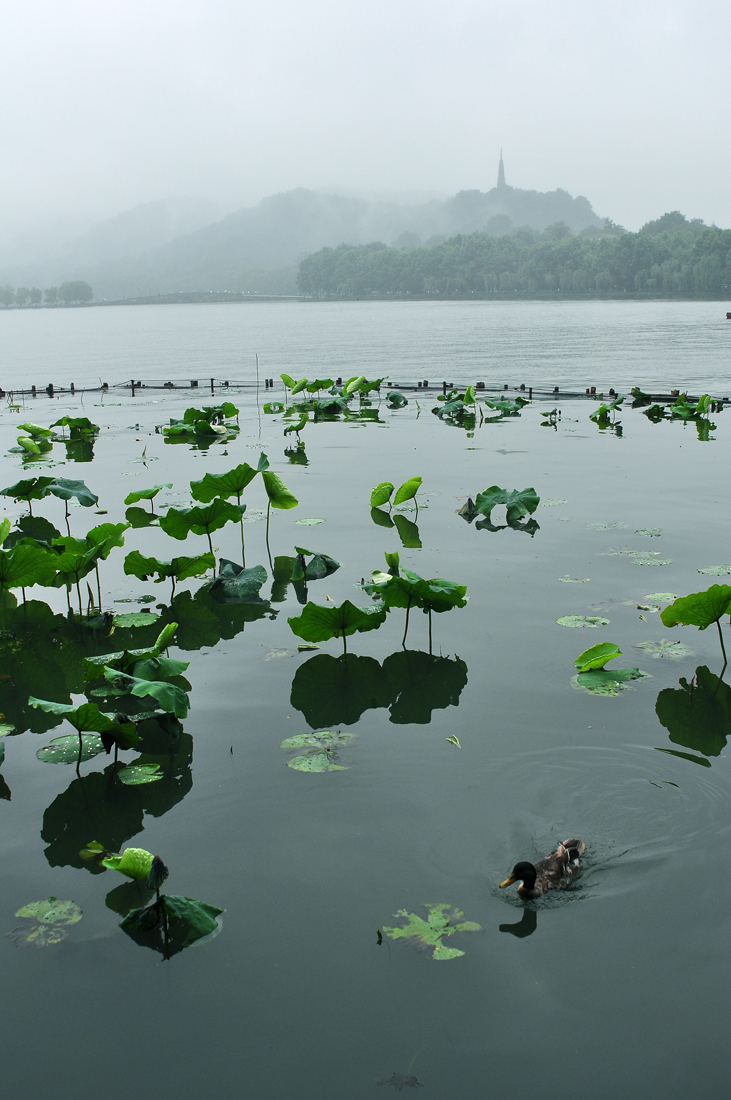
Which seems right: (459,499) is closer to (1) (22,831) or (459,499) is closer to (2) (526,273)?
(1) (22,831)

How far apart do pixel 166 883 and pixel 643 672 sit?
9.85 ft

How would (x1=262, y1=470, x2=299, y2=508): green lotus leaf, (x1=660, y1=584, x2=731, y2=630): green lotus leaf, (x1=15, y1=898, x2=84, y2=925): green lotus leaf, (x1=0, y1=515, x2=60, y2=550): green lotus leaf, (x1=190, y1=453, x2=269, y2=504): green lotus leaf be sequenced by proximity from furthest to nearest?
(x1=0, y1=515, x2=60, y2=550): green lotus leaf, (x1=262, y1=470, x2=299, y2=508): green lotus leaf, (x1=190, y1=453, x2=269, y2=504): green lotus leaf, (x1=660, y1=584, x2=731, y2=630): green lotus leaf, (x1=15, y1=898, x2=84, y2=925): green lotus leaf

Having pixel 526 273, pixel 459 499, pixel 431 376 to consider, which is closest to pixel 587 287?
pixel 526 273

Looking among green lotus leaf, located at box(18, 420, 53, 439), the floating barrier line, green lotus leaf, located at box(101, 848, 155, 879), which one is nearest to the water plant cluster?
green lotus leaf, located at box(101, 848, 155, 879)

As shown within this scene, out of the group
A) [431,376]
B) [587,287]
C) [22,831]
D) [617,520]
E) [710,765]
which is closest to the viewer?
[22,831]

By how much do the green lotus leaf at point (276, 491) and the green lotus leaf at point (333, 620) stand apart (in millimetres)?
2437

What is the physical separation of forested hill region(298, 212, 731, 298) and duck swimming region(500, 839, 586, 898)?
131 metres

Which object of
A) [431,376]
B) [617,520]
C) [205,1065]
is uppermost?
[431,376]

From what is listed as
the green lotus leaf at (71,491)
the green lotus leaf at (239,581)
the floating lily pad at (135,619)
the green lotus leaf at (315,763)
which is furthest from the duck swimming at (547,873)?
the green lotus leaf at (71,491)

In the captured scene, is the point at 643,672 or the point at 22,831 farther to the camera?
the point at 643,672

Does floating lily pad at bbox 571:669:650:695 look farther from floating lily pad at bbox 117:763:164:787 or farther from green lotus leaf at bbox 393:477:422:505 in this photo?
green lotus leaf at bbox 393:477:422:505

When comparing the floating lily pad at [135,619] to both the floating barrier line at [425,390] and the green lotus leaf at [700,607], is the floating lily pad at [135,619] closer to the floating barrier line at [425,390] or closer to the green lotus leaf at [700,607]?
the green lotus leaf at [700,607]

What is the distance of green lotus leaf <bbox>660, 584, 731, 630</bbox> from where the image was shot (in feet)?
14.6

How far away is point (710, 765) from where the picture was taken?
12.8 feet
